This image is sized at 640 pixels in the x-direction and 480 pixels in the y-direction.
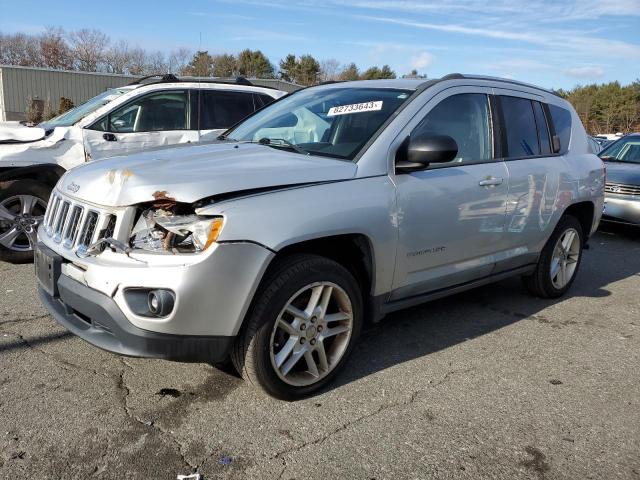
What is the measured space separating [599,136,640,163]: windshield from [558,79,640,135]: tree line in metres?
35.3

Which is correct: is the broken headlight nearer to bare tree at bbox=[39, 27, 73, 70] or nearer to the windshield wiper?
the windshield wiper

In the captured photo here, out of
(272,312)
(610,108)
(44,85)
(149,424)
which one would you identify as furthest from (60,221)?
(610,108)

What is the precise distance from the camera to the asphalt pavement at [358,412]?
2650 millimetres

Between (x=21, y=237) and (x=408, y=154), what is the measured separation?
433cm

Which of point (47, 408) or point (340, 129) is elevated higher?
point (340, 129)

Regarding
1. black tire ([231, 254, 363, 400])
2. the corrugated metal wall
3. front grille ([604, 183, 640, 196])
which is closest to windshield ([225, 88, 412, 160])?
black tire ([231, 254, 363, 400])

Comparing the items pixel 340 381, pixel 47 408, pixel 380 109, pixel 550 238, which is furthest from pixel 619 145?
pixel 47 408

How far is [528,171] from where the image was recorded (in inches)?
176

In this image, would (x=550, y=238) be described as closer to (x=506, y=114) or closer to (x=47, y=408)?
(x=506, y=114)

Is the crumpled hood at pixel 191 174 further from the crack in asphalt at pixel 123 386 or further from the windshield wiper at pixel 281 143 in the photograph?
the crack in asphalt at pixel 123 386

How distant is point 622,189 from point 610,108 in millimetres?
41312

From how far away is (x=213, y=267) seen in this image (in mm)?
2629

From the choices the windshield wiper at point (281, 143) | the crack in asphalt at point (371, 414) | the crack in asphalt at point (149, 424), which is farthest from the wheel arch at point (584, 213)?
the crack in asphalt at point (149, 424)

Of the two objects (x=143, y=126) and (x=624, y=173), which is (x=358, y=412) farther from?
(x=624, y=173)
